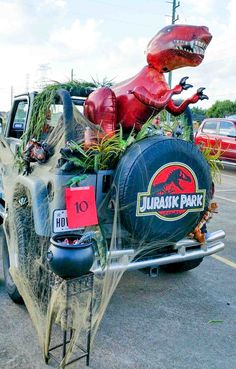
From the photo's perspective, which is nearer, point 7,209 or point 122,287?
point 7,209

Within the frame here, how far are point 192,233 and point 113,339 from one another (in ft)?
3.70

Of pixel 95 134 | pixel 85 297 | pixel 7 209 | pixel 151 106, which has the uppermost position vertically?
pixel 151 106

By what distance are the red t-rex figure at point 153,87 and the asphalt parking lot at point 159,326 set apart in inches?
62.2

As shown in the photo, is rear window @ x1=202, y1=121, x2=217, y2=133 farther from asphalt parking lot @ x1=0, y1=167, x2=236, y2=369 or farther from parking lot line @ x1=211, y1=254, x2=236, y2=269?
asphalt parking lot @ x1=0, y1=167, x2=236, y2=369

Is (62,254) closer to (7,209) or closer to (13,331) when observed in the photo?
(13,331)

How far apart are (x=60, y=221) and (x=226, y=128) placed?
431 inches

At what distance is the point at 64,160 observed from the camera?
3006mm

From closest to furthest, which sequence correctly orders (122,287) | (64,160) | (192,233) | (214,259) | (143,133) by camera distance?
(64,160), (143,133), (192,233), (122,287), (214,259)

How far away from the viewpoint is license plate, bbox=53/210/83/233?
2812 mm

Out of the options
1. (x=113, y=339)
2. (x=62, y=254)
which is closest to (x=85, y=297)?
(x=62, y=254)

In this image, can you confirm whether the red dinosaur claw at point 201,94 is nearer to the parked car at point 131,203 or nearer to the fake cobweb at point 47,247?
the parked car at point 131,203

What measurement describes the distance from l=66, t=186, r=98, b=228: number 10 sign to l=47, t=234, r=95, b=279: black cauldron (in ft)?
0.65

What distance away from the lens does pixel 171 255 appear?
11.1ft

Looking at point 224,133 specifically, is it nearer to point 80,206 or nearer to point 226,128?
point 226,128
